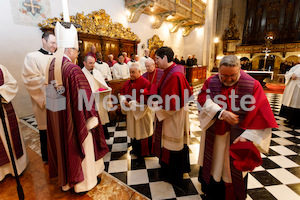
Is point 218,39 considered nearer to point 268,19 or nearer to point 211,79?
point 268,19

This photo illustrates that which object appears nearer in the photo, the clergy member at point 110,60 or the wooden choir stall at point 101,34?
the wooden choir stall at point 101,34

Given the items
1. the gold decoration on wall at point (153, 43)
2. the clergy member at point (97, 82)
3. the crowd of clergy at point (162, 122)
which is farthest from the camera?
the gold decoration on wall at point (153, 43)

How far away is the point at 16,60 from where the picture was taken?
560 centimetres

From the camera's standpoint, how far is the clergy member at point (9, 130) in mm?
2332

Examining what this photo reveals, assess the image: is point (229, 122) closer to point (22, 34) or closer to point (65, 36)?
point (65, 36)

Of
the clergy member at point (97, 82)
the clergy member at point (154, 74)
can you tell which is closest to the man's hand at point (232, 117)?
the clergy member at point (154, 74)

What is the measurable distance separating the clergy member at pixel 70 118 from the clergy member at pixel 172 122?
996 millimetres

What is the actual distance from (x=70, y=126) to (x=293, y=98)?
5.88 meters

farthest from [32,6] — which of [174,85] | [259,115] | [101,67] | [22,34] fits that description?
[259,115]

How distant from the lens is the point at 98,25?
7891mm

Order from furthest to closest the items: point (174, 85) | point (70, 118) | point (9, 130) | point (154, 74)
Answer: point (154, 74), point (9, 130), point (174, 85), point (70, 118)

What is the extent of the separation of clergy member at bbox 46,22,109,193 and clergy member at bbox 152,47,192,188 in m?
1.00

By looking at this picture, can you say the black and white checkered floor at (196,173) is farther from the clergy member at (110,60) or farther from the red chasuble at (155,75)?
the clergy member at (110,60)

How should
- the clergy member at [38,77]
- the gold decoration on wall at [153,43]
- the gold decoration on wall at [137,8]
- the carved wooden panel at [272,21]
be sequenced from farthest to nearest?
the carved wooden panel at [272,21] → the gold decoration on wall at [153,43] → the gold decoration on wall at [137,8] → the clergy member at [38,77]
